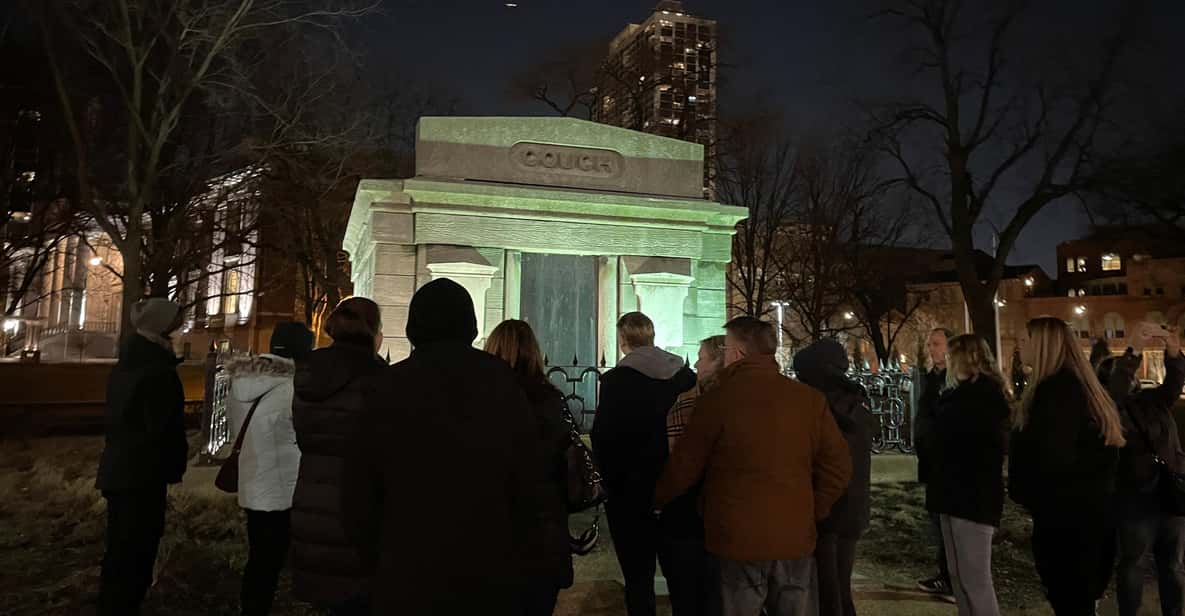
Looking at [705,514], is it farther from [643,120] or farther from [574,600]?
[643,120]

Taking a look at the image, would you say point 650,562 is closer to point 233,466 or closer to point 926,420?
point 233,466

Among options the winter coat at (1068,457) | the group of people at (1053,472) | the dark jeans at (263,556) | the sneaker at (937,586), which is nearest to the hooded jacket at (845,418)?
the group of people at (1053,472)

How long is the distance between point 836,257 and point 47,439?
25.0 metres

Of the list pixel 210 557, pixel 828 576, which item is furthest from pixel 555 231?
pixel 828 576

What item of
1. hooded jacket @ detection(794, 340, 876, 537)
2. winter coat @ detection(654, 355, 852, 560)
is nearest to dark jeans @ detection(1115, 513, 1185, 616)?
hooded jacket @ detection(794, 340, 876, 537)

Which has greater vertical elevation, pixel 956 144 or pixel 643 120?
pixel 643 120

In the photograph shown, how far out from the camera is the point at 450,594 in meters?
2.34

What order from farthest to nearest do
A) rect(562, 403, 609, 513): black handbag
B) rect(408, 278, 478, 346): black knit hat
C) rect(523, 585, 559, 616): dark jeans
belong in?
rect(562, 403, 609, 513): black handbag → rect(523, 585, 559, 616): dark jeans → rect(408, 278, 478, 346): black knit hat

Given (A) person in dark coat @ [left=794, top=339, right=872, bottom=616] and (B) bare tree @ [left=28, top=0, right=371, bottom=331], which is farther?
(B) bare tree @ [left=28, top=0, right=371, bottom=331]

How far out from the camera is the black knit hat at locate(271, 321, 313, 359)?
450 centimetres

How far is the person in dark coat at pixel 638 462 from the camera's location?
404 centimetres

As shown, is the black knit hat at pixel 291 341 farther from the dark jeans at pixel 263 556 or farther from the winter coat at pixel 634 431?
the winter coat at pixel 634 431

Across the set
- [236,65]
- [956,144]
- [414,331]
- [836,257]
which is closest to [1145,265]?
[836,257]

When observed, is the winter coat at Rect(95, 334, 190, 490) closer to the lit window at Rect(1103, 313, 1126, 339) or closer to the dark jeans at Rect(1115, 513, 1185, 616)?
the dark jeans at Rect(1115, 513, 1185, 616)
